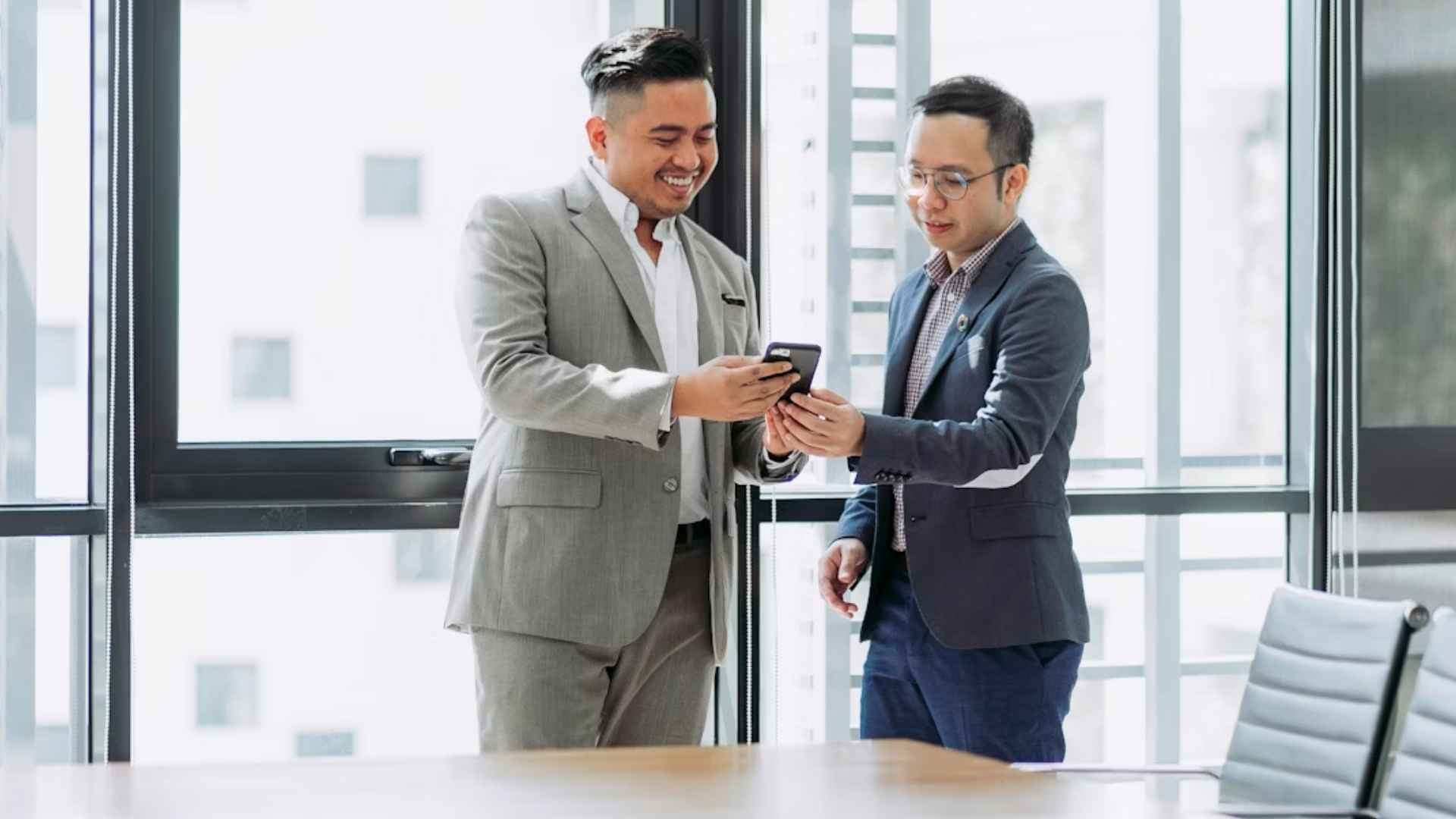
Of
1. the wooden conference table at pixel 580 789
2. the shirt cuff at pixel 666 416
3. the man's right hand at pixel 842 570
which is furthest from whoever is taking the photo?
the man's right hand at pixel 842 570

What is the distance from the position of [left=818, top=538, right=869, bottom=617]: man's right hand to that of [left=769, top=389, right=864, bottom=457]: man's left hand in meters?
0.35

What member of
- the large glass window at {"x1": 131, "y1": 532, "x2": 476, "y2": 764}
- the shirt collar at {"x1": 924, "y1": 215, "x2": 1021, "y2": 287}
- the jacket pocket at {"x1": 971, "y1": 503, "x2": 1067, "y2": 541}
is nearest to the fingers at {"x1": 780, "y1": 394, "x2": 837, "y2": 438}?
the jacket pocket at {"x1": 971, "y1": 503, "x2": 1067, "y2": 541}

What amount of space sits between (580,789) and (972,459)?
3.89ft

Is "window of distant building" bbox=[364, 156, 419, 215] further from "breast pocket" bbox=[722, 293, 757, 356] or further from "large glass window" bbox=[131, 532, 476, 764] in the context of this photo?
"breast pocket" bbox=[722, 293, 757, 356]

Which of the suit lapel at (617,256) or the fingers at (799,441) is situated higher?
the suit lapel at (617,256)

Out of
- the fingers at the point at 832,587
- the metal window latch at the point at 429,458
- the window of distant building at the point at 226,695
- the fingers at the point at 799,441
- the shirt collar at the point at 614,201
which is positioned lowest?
the window of distant building at the point at 226,695

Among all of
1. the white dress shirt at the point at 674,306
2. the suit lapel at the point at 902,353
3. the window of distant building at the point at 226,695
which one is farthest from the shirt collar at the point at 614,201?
the window of distant building at the point at 226,695

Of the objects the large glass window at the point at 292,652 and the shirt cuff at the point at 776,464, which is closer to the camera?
the shirt cuff at the point at 776,464

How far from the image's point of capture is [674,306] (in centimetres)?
313

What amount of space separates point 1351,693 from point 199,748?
2540mm

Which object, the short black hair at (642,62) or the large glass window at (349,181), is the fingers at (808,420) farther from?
the large glass window at (349,181)

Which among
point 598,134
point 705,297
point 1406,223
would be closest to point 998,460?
point 705,297

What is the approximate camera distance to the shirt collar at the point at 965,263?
313 centimetres

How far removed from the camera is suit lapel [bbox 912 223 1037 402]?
3068mm
